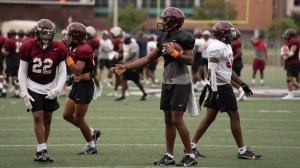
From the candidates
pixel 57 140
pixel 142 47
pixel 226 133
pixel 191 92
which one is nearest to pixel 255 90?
pixel 142 47

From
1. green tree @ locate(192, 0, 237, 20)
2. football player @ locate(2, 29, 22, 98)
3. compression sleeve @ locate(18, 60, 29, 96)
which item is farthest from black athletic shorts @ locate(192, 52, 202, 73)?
green tree @ locate(192, 0, 237, 20)

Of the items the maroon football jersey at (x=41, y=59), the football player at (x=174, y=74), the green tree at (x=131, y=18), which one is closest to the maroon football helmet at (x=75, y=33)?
the maroon football jersey at (x=41, y=59)

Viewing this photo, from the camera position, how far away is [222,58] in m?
10.4

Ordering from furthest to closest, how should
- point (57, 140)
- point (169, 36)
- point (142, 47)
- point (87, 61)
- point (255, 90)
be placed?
point (255, 90) → point (142, 47) → point (57, 140) → point (87, 61) → point (169, 36)

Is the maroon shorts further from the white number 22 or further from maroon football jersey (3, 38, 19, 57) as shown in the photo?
the white number 22

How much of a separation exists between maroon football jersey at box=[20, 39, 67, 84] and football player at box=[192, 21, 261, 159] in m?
1.99

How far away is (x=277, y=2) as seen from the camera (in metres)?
51.5

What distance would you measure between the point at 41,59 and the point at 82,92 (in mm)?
947

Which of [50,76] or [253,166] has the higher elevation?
[50,76]

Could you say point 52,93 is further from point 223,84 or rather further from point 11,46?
point 11,46

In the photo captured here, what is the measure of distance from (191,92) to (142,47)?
12333mm

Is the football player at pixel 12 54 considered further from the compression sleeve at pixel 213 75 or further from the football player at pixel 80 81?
the compression sleeve at pixel 213 75

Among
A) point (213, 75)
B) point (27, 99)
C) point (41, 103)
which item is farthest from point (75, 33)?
point (213, 75)

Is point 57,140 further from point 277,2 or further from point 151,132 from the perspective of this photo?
point 277,2
